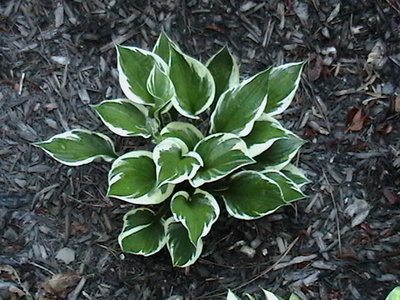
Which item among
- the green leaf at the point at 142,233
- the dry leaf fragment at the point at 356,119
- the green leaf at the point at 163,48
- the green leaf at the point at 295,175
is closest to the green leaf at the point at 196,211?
the green leaf at the point at 142,233

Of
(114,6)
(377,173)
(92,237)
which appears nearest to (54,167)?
(92,237)

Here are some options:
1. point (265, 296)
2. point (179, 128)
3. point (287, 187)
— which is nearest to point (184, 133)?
point (179, 128)

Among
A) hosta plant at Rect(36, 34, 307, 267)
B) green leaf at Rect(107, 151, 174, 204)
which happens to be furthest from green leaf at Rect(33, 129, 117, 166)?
green leaf at Rect(107, 151, 174, 204)

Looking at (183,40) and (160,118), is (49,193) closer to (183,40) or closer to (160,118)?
(160,118)

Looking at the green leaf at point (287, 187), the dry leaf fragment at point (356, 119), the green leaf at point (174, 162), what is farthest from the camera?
the dry leaf fragment at point (356, 119)

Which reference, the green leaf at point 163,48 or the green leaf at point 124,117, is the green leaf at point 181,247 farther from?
the green leaf at point 163,48

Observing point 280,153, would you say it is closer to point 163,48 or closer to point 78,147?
point 163,48
